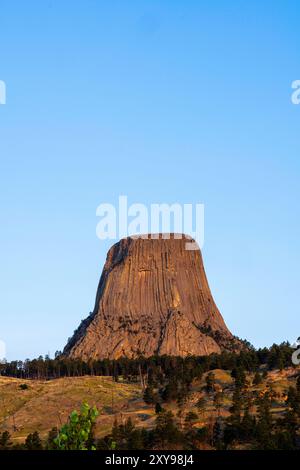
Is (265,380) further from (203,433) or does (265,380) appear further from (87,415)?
(87,415)

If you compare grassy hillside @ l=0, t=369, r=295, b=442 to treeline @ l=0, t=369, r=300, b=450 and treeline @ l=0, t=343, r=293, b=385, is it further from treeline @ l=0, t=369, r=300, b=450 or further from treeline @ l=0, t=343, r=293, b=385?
treeline @ l=0, t=369, r=300, b=450

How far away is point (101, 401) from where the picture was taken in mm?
159625

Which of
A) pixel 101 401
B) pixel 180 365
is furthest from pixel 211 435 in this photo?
pixel 180 365

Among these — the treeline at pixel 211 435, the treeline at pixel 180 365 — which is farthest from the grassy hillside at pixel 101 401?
the treeline at pixel 211 435

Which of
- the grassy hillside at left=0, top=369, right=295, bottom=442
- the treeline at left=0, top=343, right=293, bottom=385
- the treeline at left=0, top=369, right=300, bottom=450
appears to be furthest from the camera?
the treeline at left=0, top=343, right=293, bottom=385

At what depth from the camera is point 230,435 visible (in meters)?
116

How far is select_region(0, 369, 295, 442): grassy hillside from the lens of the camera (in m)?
138

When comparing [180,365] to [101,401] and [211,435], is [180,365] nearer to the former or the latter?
[101,401]

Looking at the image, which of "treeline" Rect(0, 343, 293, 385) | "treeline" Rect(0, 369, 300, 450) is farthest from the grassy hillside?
"treeline" Rect(0, 369, 300, 450)

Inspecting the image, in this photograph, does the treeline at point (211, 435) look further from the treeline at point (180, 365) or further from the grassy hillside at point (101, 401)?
the treeline at point (180, 365)
